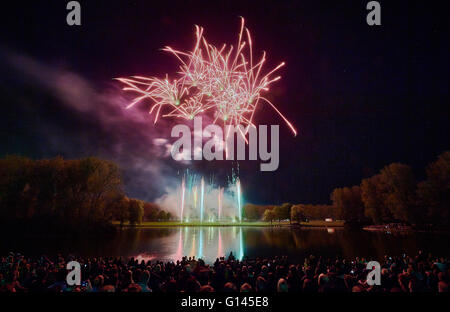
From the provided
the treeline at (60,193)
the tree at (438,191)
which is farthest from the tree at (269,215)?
the treeline at (60,193)

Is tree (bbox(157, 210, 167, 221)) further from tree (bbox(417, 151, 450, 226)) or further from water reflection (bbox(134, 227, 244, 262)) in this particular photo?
tree (bbox(417, 151, 450, 226))

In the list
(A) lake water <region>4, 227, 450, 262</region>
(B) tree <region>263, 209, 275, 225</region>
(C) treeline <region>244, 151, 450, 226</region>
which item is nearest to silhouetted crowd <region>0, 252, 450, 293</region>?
(A) lake water <region>4, 227, 450, 262</region>

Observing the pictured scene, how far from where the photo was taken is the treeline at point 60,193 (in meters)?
44.7

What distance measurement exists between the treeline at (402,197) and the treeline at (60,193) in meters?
63.6

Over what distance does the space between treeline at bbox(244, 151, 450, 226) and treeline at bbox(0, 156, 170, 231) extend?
63.6 m

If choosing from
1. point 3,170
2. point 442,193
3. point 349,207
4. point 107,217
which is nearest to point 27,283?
point 107,217

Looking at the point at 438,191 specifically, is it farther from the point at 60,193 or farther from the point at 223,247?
the point at 60,193

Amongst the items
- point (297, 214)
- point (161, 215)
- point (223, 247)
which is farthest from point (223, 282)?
point (161, 215)

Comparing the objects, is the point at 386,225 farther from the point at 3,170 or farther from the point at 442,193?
the point at 3,170

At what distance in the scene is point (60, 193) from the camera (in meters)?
48.4

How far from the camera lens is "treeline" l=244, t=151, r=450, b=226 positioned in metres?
44.2

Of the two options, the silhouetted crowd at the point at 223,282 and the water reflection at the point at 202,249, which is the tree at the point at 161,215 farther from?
the silhouetted crowd at the point at 223,282
